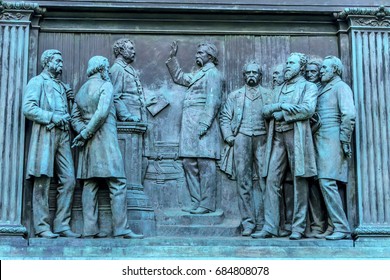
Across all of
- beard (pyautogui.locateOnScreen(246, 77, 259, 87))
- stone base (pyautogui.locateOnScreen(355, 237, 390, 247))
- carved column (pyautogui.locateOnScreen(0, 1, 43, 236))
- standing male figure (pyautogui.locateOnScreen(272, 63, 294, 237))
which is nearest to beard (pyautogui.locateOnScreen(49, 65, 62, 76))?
carved column (pyautogui.locateOnScreen(0, 1, 43, 236))

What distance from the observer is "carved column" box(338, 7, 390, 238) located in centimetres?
1449

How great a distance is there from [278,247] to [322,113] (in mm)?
2266

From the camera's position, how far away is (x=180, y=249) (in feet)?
45.1

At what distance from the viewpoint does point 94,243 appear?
14.0 metres

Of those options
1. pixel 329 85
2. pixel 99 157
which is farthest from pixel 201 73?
pixel 99 157

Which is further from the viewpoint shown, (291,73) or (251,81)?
(251,81)

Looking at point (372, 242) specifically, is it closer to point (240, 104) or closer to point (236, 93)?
point (240, 104)

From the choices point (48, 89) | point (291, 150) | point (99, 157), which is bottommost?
point (99, 157)

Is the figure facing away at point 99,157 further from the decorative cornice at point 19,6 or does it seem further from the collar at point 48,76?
the decorative cornice at point 19,6

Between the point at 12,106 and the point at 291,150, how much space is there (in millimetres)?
4291

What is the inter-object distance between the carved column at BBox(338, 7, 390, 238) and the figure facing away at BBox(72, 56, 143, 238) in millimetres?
3532

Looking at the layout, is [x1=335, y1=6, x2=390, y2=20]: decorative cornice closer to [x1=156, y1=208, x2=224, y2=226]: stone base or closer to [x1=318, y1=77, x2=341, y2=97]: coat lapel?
[x1=318, y1=77, x2=341, y2=97]: coat lapel
